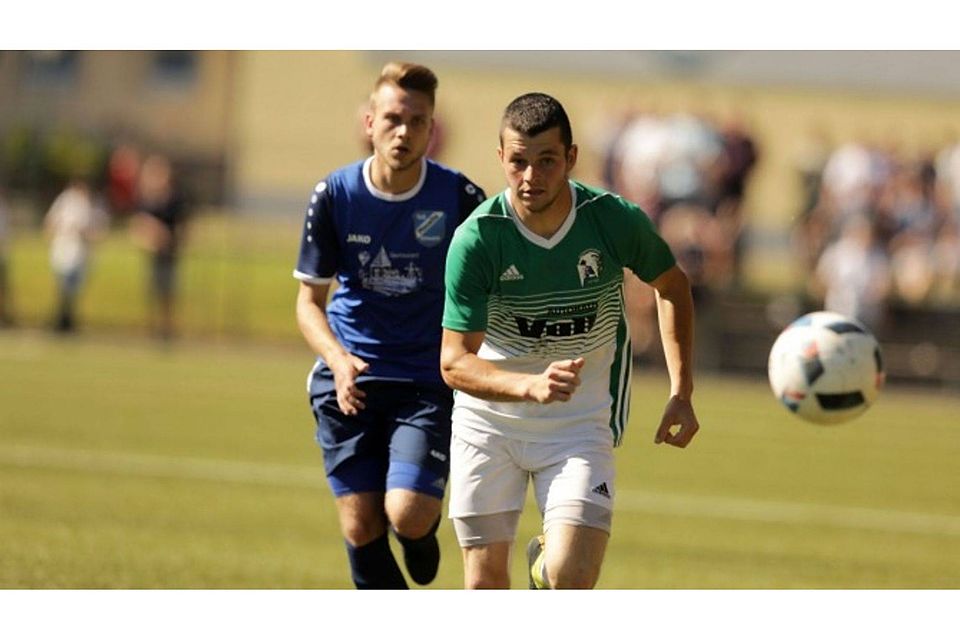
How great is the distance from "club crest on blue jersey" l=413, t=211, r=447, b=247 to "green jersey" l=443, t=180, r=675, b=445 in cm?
95

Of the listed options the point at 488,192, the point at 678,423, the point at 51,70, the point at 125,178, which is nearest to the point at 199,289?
the point at 125,178

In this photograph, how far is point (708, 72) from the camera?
98.7 feet

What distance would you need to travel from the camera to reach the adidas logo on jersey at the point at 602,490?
6473 mm

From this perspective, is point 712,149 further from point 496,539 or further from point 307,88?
point 496,539

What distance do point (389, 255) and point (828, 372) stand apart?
2.26 meters

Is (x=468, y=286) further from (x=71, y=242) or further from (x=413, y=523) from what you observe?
(x=71, y=242)

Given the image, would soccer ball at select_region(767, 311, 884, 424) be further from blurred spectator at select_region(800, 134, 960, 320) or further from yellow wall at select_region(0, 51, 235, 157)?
yellow wall at select_region(0, 51, 235, 157)

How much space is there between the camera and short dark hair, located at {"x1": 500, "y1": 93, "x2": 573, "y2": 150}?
6207 millimetres

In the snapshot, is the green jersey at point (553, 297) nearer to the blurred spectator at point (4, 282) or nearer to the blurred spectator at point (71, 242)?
the blurred spectator at point (71, 242)

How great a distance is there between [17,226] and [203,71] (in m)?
10.0

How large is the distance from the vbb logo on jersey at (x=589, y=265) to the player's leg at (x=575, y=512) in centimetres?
62

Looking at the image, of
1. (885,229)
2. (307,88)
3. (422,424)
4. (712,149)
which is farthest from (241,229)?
(422,424)

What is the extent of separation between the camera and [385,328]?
7.70 metres

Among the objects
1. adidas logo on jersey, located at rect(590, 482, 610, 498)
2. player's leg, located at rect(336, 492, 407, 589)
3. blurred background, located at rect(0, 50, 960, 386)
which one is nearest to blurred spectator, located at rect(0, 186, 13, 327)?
blurred background, located at rect(0, 50, 960, 386)
